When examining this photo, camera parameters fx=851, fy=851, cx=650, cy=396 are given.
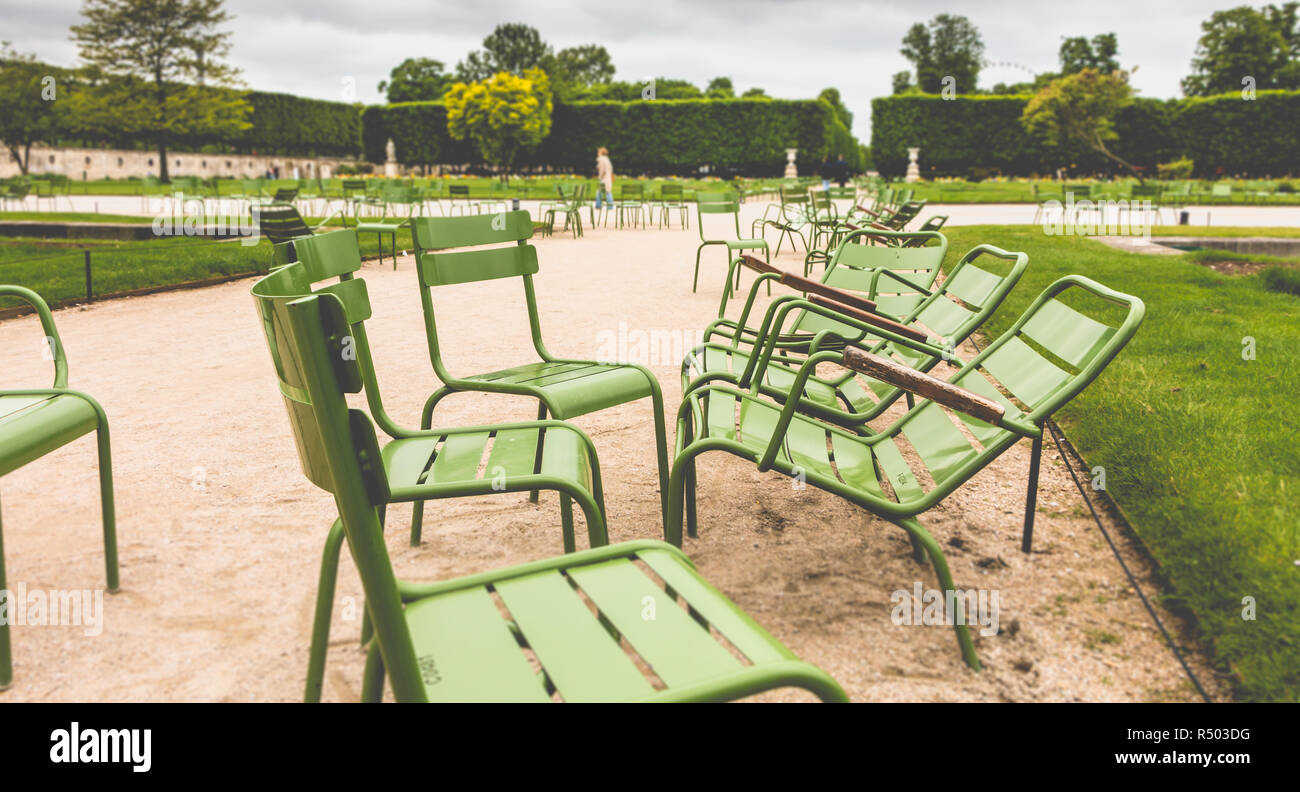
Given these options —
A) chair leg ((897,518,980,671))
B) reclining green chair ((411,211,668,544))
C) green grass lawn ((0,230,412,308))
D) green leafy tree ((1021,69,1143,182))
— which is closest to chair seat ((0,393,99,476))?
reclining green chair ((411,211,668,544))

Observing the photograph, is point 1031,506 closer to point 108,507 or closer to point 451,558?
point 451,558

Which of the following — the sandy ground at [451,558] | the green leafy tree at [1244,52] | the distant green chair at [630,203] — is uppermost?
the green leafy tree at [1244,52]

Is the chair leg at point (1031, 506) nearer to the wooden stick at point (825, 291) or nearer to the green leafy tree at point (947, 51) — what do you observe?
the wooden stick at point (825, 291)

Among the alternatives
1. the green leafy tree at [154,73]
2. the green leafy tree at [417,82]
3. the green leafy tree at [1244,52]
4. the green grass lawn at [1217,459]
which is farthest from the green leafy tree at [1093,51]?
the green grass lawn at [1217,459]

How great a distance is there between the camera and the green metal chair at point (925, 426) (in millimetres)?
2025

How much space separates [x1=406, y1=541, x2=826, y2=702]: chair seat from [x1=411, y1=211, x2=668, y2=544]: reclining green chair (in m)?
1.10

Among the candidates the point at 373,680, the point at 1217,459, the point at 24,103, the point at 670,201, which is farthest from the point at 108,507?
the point at 24,103

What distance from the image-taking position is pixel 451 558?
2.71m

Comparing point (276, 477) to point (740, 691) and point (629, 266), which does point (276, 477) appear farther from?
point (629, 266)

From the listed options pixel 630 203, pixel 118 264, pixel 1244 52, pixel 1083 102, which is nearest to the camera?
pixel 118 264

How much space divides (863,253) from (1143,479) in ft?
5.93

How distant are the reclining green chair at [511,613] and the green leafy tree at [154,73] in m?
40.9

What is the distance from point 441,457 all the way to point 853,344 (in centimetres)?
175

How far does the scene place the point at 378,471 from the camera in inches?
44.1
